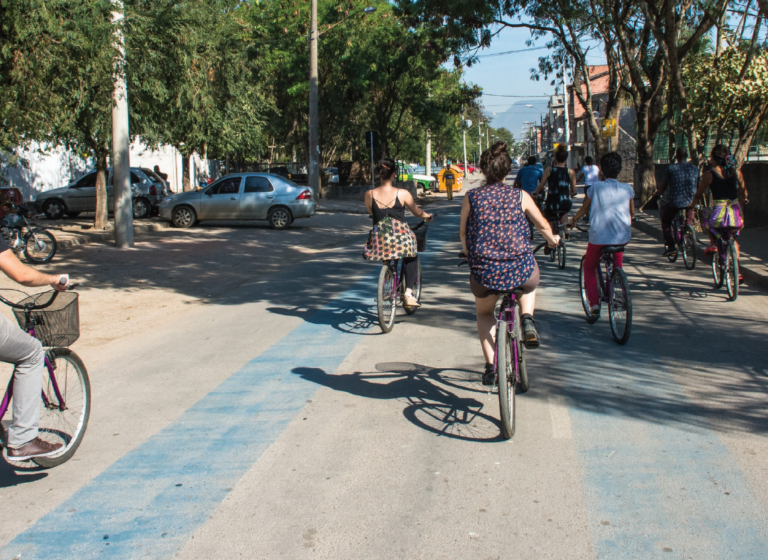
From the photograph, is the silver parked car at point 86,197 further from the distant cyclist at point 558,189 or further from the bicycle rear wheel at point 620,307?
the bicycle rear wheel at point 620,307

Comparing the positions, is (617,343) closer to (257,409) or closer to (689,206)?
(257,409)

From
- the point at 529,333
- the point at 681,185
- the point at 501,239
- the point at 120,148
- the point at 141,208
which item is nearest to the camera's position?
the point at 501,239

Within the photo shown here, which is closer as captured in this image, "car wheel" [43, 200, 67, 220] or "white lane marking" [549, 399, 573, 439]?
"white lane marking" [549, 399, 573, 439]

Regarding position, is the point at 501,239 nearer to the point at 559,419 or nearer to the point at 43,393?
the point at 559,419

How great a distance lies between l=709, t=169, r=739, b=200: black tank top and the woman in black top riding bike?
420cm

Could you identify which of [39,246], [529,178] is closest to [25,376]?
[529,178]

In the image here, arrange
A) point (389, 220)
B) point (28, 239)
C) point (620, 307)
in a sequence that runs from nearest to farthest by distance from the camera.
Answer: point (620, 307)
point (389, 220)
point (28, 239)

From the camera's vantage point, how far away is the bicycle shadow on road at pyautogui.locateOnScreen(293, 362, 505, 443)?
5.16 m

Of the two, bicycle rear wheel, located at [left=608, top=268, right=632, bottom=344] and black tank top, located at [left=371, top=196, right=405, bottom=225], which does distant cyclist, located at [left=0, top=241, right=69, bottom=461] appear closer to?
black tank top, located at [left=371, top=196, right=405, bottom=225]

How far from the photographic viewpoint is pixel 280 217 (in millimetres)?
21281

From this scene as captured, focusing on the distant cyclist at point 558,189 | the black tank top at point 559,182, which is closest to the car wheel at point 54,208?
the distant cyclist at point 558,189

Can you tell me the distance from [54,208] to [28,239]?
10.5m

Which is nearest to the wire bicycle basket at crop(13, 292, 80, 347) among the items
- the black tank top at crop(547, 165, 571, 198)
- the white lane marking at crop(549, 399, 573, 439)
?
the white lane marking at crop(549, 399, 573, 439)

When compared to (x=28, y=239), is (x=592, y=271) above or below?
below
